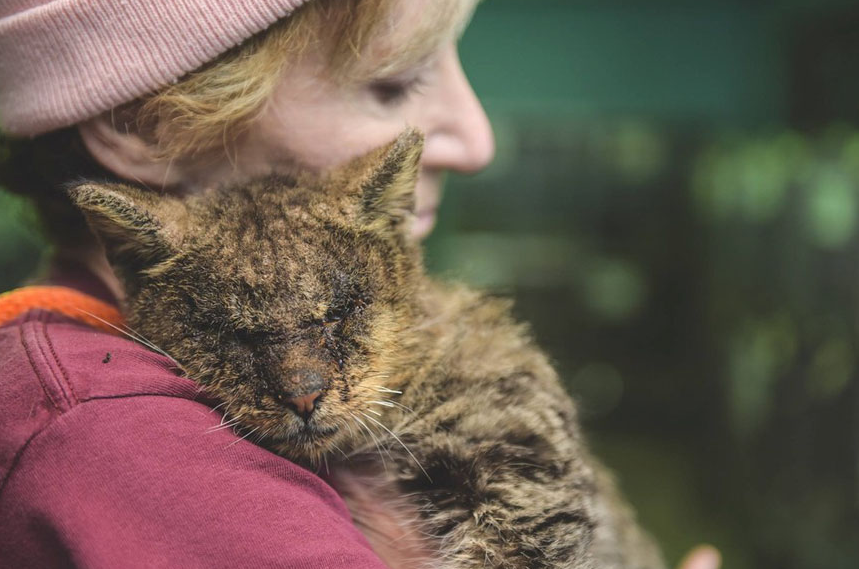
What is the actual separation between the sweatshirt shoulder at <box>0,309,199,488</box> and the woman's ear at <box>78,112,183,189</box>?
0.41 m

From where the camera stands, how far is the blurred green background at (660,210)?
6.21m

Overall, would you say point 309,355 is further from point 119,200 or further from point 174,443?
point 119,200

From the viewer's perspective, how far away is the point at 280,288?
1475 mm

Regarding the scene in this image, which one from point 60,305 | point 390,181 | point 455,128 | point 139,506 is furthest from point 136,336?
point 455,128

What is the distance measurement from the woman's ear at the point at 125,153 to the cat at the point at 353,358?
8 centimetres

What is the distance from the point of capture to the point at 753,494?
6047 millimetres

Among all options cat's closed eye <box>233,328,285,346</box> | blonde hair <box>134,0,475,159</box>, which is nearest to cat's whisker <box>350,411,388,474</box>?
cat's closed eye <box>233,328,285,346</box>

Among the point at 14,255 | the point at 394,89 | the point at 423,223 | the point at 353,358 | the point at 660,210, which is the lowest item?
the point at 14,255

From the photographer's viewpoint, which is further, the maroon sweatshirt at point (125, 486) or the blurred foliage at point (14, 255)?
the blurred foliage at point (14, 255)

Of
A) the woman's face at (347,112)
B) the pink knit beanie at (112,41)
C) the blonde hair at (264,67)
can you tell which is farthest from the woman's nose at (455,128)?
the pink knit beanie at (112,41)

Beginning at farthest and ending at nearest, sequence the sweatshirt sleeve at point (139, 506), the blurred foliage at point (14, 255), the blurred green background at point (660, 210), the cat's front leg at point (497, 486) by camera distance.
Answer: the blurred green background at point (660, 210) < the blurred foliage at point (14, 255) < the cat's front leg at point (497, 486) < the sweatshirt sleeve at point (139, 506)

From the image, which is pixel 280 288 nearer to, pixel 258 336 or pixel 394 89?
pixel 258 336

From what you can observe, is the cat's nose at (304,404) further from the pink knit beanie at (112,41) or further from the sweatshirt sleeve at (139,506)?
the pink knit beanie at (112,41)

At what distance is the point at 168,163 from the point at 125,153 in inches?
3.5
